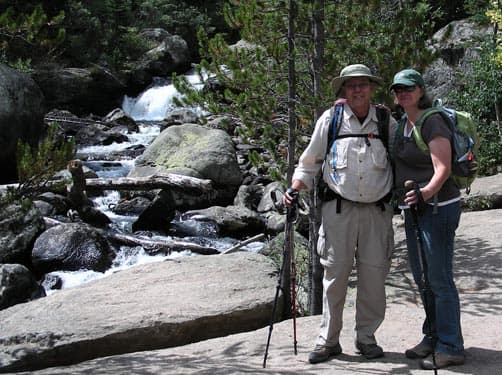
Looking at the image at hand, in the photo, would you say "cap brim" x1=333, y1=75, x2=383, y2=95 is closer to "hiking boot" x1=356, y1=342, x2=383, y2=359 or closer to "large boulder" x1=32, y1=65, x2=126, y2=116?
"hiking boot" x1=356, y1=342, x2=383, y2=359

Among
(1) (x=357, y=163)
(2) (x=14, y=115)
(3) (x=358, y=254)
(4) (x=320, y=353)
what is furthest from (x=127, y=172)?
(1) (x=357, y=163)

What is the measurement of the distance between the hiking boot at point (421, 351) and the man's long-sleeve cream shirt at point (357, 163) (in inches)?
41.7

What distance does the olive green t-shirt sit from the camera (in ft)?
12.0

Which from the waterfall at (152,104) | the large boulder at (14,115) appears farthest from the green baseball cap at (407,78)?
the waterfall at (152,104)

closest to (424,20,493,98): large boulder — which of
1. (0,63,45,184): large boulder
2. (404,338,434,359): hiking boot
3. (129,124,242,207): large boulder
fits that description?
(129,124,242,207): large boulder

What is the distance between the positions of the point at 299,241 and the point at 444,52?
422 inches

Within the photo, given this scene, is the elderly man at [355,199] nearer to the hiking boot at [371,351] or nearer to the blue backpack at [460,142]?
the hiking boot at [371,351]

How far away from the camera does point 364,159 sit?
3.82m

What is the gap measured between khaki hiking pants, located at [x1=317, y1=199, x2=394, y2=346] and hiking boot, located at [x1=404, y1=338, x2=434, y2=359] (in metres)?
0.31

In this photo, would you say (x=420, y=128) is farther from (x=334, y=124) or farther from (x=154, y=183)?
(x=154, y=183)

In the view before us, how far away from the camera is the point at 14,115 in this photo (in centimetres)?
1430

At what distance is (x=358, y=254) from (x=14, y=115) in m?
12.4

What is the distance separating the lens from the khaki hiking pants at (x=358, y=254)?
3.89 metres

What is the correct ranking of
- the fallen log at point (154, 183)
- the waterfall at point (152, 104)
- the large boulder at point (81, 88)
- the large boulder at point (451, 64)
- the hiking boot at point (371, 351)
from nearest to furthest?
the hiking boot at point (371, 351), the fallen log at point (154, 183), the large boulder at point (451, 64), the large boulder at point (81, 88), the waterfall at point (152, 104)
